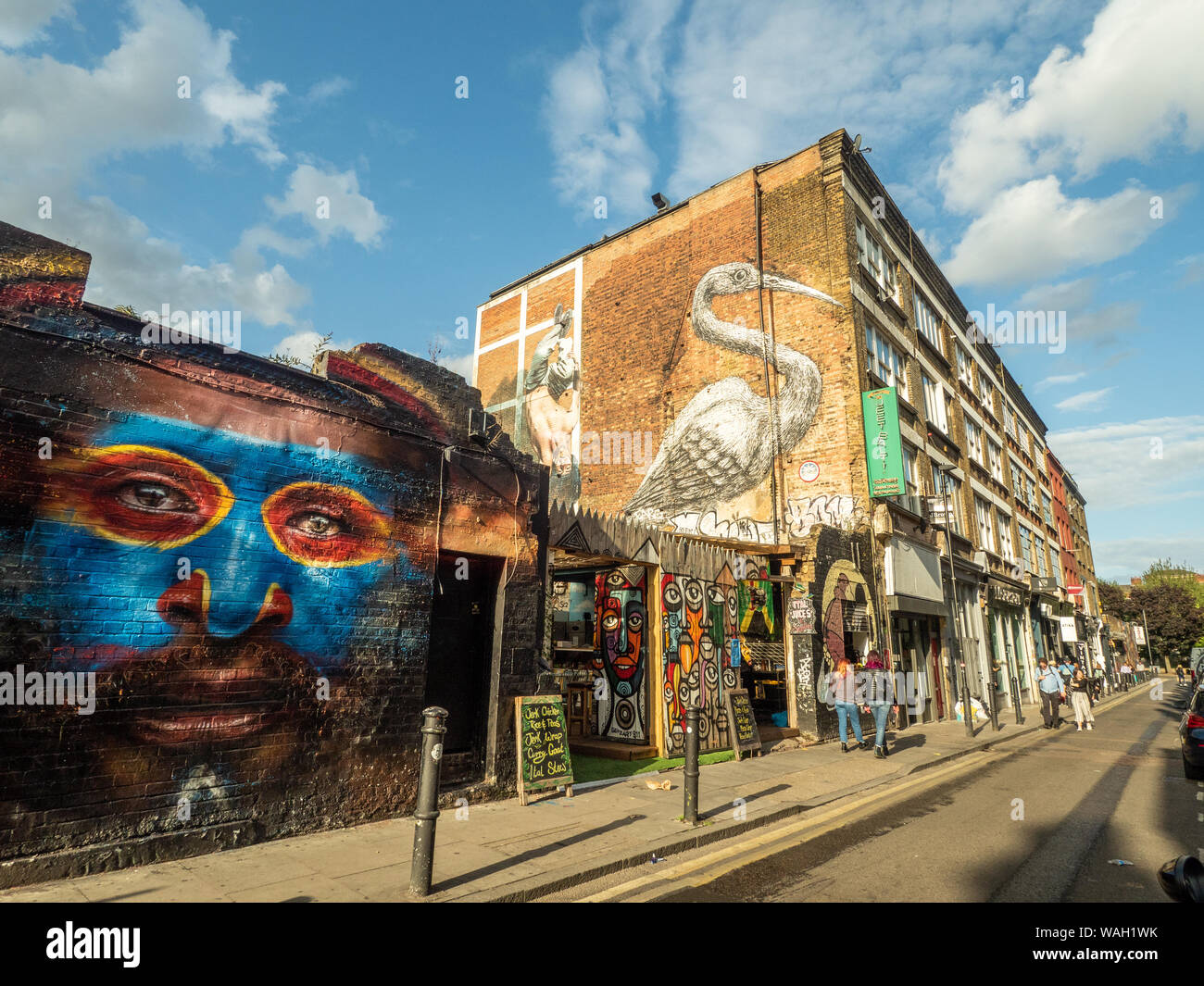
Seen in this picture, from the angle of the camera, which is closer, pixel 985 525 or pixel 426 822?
pixel 426 822

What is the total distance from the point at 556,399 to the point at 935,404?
45.5ft

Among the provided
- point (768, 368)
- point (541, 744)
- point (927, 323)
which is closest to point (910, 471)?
point (768, 368)

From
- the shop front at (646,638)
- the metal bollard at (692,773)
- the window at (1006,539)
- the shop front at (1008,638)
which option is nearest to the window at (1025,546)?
the window at (1006,539)

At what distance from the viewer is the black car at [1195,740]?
9844 millimetres

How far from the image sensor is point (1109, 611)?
2608 inches

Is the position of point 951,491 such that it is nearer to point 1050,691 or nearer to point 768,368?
point 1050,691

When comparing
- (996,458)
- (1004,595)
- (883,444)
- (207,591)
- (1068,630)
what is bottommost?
(1068,630)

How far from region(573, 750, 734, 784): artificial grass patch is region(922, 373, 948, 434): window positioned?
660 inches

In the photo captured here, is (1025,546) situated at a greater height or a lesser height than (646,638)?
greater

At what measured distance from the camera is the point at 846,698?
1273 centimetres

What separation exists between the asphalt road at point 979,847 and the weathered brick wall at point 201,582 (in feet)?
9.73

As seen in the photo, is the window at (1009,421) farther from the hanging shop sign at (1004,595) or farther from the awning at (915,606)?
the awning at (915,606)
